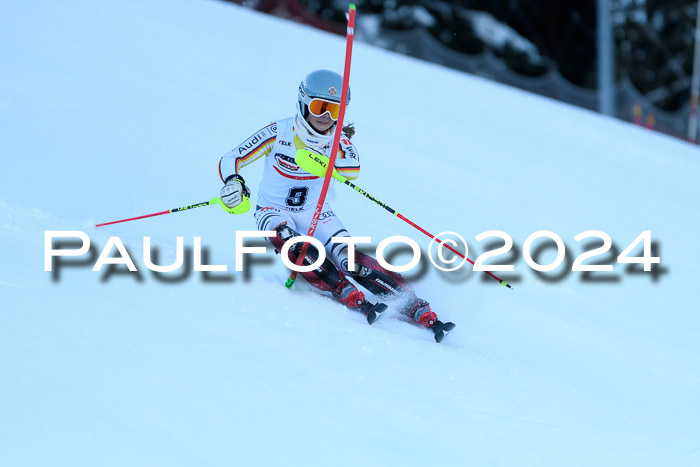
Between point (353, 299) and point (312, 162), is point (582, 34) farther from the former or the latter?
point (353, 299)

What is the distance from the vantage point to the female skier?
12.8ft

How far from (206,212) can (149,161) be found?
43.5 inches

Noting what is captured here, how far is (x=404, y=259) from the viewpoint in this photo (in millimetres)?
5301

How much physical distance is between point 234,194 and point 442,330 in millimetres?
1203

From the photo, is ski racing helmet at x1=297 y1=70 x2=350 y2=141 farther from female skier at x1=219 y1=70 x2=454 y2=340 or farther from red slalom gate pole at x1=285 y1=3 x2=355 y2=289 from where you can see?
red slalom gate pole at x1=285 y1=3 x2=355 y2=289

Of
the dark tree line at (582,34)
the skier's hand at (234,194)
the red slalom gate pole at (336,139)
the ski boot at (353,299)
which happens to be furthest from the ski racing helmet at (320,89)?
the dark tree line at (582,34)

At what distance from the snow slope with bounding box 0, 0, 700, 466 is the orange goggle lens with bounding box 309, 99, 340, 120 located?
88 cm

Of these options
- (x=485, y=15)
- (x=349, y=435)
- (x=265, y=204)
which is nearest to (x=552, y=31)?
(x=485, y=15)

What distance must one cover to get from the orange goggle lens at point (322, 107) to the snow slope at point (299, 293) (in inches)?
34.8

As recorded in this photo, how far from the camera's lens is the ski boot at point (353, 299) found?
12.6 ft

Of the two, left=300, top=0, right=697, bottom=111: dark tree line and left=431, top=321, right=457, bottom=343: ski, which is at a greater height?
left=300, top=0, right=697, bottom=111: dark tree line

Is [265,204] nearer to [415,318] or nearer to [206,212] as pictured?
[415,318]

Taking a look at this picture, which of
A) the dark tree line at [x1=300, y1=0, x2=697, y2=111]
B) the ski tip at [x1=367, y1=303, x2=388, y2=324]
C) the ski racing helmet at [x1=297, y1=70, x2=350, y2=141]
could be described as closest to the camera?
the ski tip at [x1=367, y1=303, x2=388, y2=324]

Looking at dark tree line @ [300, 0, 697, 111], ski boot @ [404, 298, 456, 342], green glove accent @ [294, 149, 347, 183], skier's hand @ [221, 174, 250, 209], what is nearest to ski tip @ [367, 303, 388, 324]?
ski boot @ [404, 298, 456, 342]
